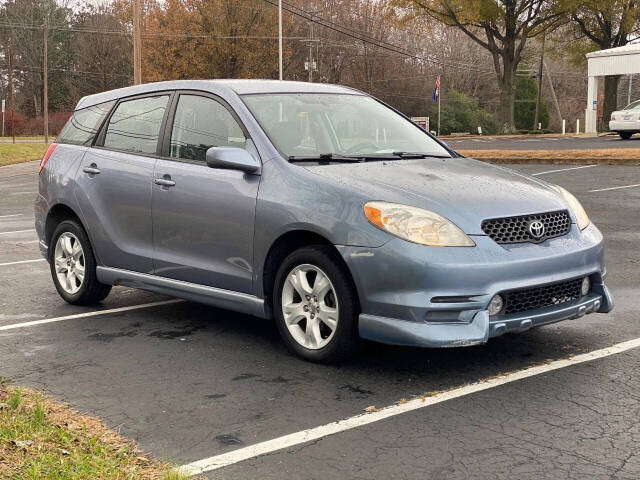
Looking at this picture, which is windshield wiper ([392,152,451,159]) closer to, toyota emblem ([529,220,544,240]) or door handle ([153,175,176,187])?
toyota emblem ([529,220,544,240])

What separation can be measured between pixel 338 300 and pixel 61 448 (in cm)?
185

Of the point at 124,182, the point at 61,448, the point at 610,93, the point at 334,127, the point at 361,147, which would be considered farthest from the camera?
the point at 610,93

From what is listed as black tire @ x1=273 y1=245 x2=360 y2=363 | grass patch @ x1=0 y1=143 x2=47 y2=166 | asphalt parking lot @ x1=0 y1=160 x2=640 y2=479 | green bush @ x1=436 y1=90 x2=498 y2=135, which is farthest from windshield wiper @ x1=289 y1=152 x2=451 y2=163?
green bush @ x1=436 y1=90 x2=498 y2=135

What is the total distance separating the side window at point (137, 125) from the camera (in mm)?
6680

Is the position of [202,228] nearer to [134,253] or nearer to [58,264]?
[134,253]

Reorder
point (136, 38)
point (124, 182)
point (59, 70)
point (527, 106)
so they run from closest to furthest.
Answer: point (124, 182) < point (136, 38) < point (527, 106) < point (59, 70)

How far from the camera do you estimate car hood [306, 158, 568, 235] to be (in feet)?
16.8

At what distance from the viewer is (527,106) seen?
251 feet

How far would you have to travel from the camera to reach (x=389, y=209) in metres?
5.08

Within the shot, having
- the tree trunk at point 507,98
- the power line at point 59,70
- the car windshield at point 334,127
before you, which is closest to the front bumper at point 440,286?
the car windshield at point 334,127

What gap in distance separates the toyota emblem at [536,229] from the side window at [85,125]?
3715 mm

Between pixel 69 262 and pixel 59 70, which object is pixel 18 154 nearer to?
pixel 69 262

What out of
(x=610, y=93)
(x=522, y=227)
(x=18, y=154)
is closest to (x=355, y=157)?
(x=522, y=227)

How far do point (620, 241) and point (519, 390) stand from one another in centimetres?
600
